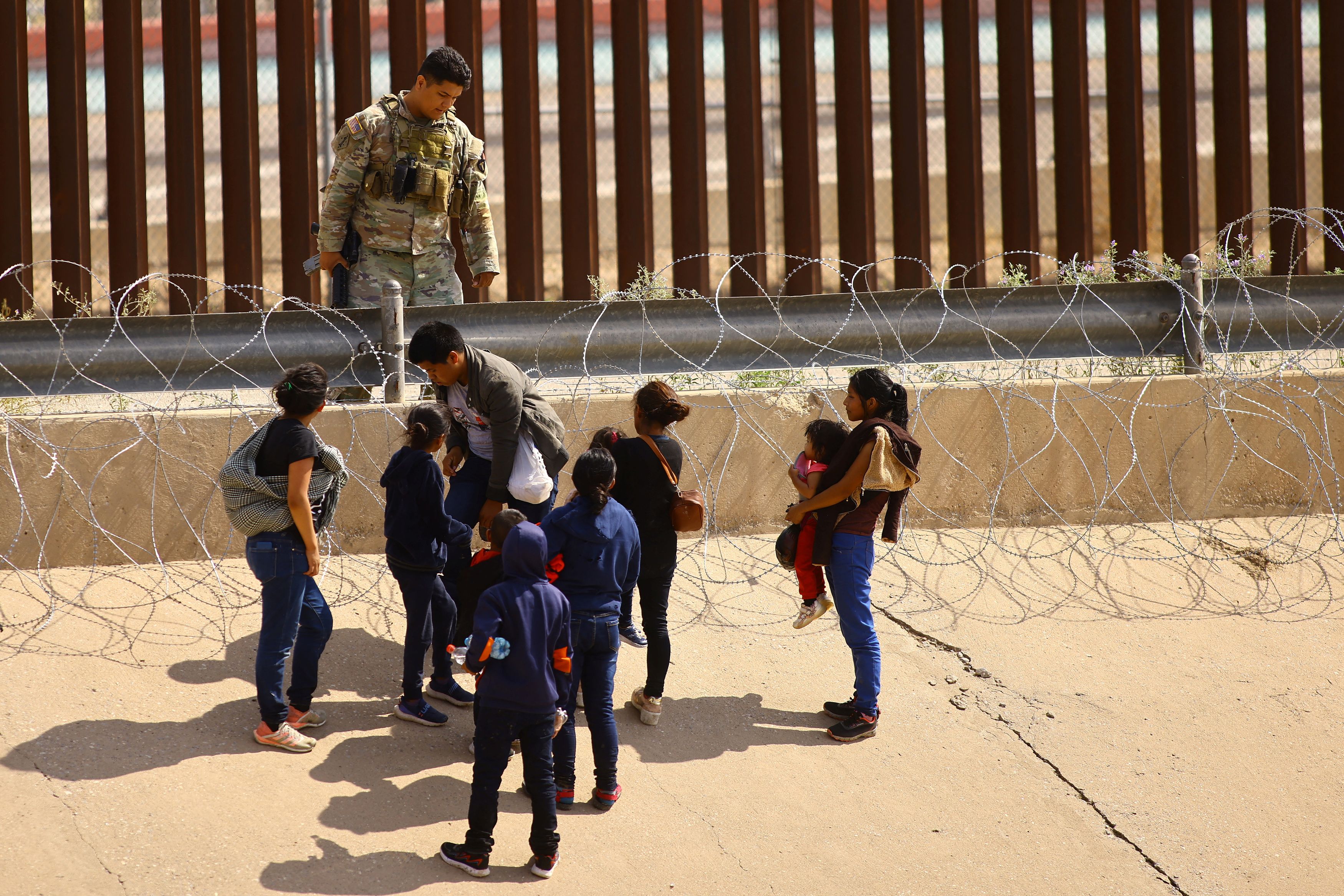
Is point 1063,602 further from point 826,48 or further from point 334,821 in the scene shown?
point 826,48

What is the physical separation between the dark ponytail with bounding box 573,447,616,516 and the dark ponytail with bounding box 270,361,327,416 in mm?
873

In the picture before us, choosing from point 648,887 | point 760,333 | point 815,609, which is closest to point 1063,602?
point 815,609

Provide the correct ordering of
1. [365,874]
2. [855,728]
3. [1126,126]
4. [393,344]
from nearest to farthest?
1. [365,874]
2. [855,728]
3. [393,344]
4. [1126,126]

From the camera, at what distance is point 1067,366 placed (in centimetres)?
630

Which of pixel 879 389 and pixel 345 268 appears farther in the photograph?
pixel 345 268

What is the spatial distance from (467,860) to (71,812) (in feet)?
3.92

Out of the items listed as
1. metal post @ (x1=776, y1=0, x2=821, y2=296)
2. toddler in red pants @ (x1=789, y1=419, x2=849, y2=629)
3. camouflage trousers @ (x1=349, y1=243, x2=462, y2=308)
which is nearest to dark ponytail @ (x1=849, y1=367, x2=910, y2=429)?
toddler in red pants @ (x1=789, y1=419, x2=849, y2=629)

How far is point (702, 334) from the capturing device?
19.2 feet

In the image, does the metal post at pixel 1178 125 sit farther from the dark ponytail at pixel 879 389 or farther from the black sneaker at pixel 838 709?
the black sneaker at pixel 838 709

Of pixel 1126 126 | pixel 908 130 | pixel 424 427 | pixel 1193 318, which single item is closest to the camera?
pixel 424 427

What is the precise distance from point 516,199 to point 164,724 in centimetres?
418

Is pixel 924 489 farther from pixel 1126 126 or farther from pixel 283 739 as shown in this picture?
pixel 1126 126

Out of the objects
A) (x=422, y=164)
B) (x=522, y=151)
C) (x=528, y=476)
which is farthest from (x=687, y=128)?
(x=528, y=476)

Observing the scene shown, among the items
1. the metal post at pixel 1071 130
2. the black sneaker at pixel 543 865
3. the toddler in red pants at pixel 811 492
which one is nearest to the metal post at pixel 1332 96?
the metal post at pixel 1071 130
